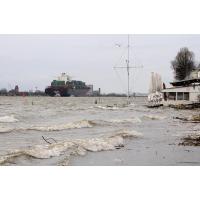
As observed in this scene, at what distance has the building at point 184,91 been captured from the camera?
3412 centimetres

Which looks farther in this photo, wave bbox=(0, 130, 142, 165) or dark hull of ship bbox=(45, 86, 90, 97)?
dark hull of ship bbox=(45, 86, 90, 97)

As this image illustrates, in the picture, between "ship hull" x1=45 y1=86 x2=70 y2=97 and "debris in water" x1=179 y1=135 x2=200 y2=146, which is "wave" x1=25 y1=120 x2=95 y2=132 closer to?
"debris in water" x1=179 y1=135 x2=200 y2=146

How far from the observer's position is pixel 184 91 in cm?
3491

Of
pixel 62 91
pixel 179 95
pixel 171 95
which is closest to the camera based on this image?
pixel 179 95

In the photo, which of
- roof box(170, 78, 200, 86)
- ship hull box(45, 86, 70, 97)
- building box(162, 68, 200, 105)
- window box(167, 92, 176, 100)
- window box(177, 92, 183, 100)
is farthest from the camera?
window box(167, 92, 176, 100)

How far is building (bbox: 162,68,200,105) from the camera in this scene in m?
34.1

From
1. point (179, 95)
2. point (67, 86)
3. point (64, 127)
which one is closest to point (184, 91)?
point (179, 95)

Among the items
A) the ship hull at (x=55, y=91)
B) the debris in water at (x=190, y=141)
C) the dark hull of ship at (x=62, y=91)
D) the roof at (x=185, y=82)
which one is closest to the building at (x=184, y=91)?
the roof at (x=185, y=82)

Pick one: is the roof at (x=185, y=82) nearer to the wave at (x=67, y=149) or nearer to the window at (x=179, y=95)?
the window at (x=179, y=95)

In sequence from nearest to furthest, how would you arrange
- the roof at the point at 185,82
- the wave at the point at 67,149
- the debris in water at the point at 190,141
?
1. the wave at the point at 67,149
2. the debris in water at the point at 190,141
3. the roof at the point at 185,82

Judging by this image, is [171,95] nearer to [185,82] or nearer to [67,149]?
[185,82]

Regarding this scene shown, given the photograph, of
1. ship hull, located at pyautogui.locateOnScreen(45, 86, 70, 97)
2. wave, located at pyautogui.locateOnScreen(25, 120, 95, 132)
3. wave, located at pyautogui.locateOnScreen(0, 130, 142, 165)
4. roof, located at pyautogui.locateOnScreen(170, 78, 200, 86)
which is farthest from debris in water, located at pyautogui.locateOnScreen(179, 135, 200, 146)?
roof, located at pyautogui.locateOnScreen(170, 78, 200, 86)

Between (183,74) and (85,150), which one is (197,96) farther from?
(85,150)
